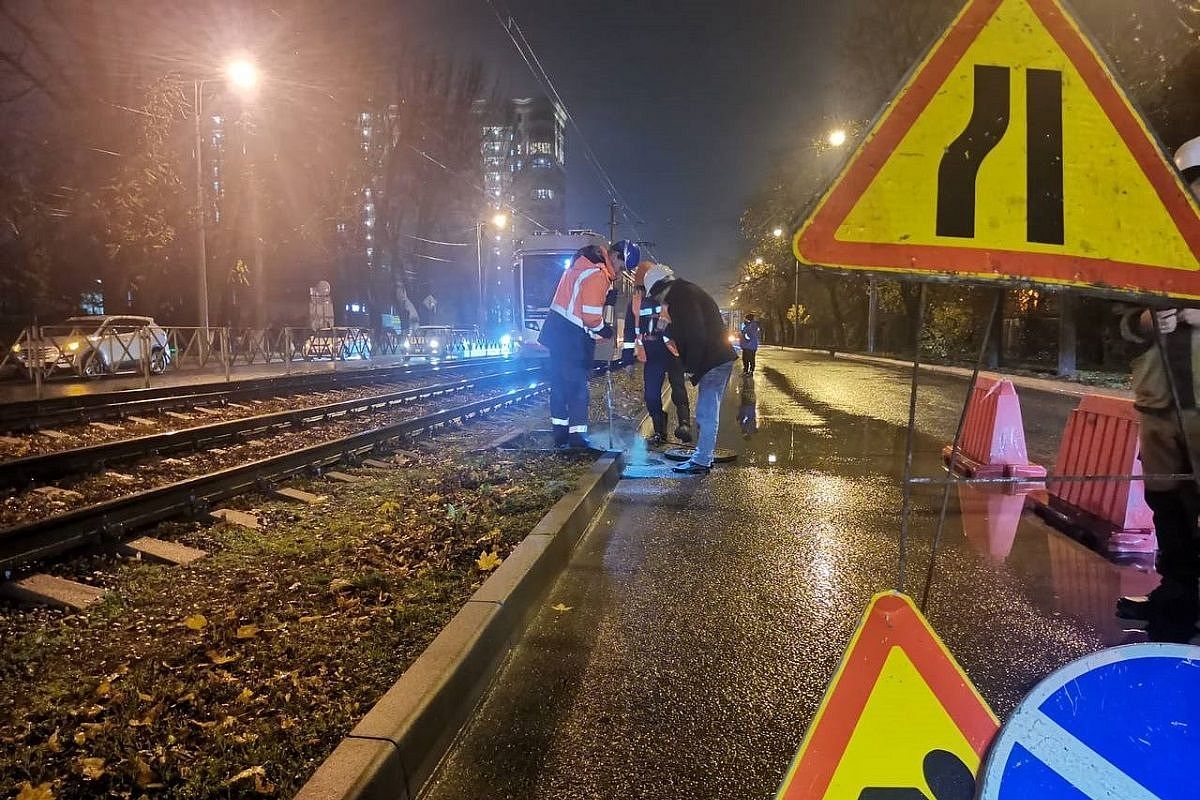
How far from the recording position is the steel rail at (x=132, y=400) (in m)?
10.6

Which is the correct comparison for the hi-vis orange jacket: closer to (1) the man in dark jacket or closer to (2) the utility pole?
(1) the man in dark jacket

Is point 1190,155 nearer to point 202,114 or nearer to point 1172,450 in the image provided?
point 1172,450

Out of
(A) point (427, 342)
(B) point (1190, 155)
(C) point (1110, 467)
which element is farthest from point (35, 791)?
(A) point (427, 342)

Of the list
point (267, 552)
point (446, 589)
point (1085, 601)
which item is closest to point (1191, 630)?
point (1085, 601)

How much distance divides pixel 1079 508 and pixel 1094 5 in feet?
63.8

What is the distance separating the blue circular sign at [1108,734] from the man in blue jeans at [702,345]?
5.71 metres

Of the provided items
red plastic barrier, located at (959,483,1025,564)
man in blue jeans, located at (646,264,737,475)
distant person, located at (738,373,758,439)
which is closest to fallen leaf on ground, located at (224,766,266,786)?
red plastic barrier, located at (959,483,1025,564)

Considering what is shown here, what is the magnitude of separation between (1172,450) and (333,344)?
29.4 m

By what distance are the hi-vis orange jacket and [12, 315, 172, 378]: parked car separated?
13738 millimetres

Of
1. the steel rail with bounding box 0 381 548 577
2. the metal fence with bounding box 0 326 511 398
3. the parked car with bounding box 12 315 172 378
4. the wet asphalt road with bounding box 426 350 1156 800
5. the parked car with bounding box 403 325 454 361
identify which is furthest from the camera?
the parked car with bounding box 403 325 454 361

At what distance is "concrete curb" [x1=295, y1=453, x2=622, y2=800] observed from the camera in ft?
7.09

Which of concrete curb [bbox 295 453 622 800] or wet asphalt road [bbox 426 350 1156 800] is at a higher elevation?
concrete curb [bbox 295 453 622 800]

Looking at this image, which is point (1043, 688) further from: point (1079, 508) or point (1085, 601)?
point (1079, 508)

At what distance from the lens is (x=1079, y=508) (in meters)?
5.36
